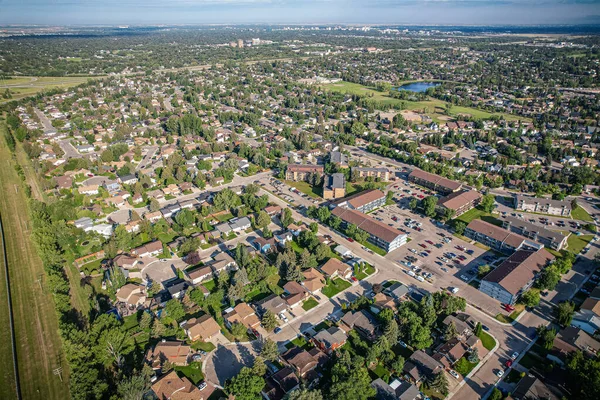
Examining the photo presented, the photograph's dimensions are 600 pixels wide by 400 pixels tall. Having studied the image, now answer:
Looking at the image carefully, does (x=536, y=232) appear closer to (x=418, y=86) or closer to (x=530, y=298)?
(x=530, y=298)

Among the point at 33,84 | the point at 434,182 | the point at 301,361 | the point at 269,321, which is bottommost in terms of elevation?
the point at 33,84

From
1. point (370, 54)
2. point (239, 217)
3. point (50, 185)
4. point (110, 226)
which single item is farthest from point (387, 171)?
point (370, 54)

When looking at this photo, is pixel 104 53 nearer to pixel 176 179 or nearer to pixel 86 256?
pixel 176 179

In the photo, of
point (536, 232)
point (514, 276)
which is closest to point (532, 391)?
point (514, 276)

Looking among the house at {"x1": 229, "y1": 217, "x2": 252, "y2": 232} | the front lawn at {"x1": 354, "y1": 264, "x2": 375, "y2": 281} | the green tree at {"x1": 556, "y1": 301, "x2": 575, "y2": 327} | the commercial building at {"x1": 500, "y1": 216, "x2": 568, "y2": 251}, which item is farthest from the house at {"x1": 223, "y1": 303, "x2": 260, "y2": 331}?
the commercial building at {"x1": 500, "y1": 216, "x2": 568, "y2": 251}

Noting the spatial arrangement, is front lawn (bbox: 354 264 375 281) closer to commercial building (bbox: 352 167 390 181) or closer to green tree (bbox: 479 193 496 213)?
green tree (bbox: 479 193 496 213)

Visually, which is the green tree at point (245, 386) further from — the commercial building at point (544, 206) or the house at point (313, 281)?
the commercial building at point (544, 206)

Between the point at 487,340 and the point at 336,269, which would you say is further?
the point at 336,269
